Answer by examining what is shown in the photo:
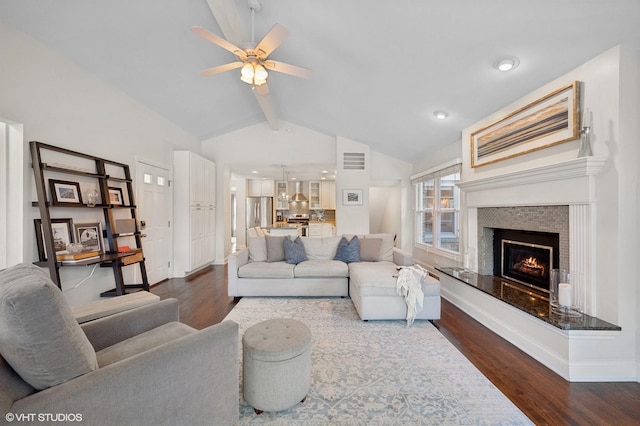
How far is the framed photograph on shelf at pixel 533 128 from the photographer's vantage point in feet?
7.61

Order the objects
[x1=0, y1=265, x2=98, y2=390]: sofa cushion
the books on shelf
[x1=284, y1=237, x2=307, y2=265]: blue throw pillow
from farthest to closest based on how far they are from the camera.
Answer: [x1=284, y1=237, x2=307, y2=265]: blue throw pillow < the books on shelf < [x1=0, y1=265, x2=98, y2=390]: sofa cushion

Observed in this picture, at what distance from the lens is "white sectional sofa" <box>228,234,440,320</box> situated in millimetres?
3041

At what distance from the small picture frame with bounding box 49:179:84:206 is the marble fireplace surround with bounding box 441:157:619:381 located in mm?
4585

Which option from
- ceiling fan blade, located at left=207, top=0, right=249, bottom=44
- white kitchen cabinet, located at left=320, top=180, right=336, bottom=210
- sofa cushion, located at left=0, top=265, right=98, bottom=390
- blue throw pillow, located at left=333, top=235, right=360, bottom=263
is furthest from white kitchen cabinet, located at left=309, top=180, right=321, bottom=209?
sofa cushion, located at left=0, top=265, right=98, bottom=390

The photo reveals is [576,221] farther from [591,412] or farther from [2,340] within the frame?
[2,340]

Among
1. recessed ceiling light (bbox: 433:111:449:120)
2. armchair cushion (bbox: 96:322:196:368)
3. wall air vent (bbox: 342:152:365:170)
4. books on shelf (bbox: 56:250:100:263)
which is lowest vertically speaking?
armchair cushion (bbox: 96:322:196:368)

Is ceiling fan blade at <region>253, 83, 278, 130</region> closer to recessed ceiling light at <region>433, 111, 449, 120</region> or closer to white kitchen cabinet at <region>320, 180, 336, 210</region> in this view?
recessed ceiling light at <region>433, 111, 449, 120</region>

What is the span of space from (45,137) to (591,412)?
16.4ft

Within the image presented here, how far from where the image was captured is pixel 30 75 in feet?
8.54

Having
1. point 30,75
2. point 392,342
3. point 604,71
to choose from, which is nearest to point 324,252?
point 392,342

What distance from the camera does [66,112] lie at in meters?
2.99

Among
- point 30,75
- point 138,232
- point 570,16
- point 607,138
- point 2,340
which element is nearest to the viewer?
point 2,340

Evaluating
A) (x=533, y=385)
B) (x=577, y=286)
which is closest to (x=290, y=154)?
(x=577, y=286)

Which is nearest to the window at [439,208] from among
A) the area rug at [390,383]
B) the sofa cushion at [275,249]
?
the area rug at [390,383]
